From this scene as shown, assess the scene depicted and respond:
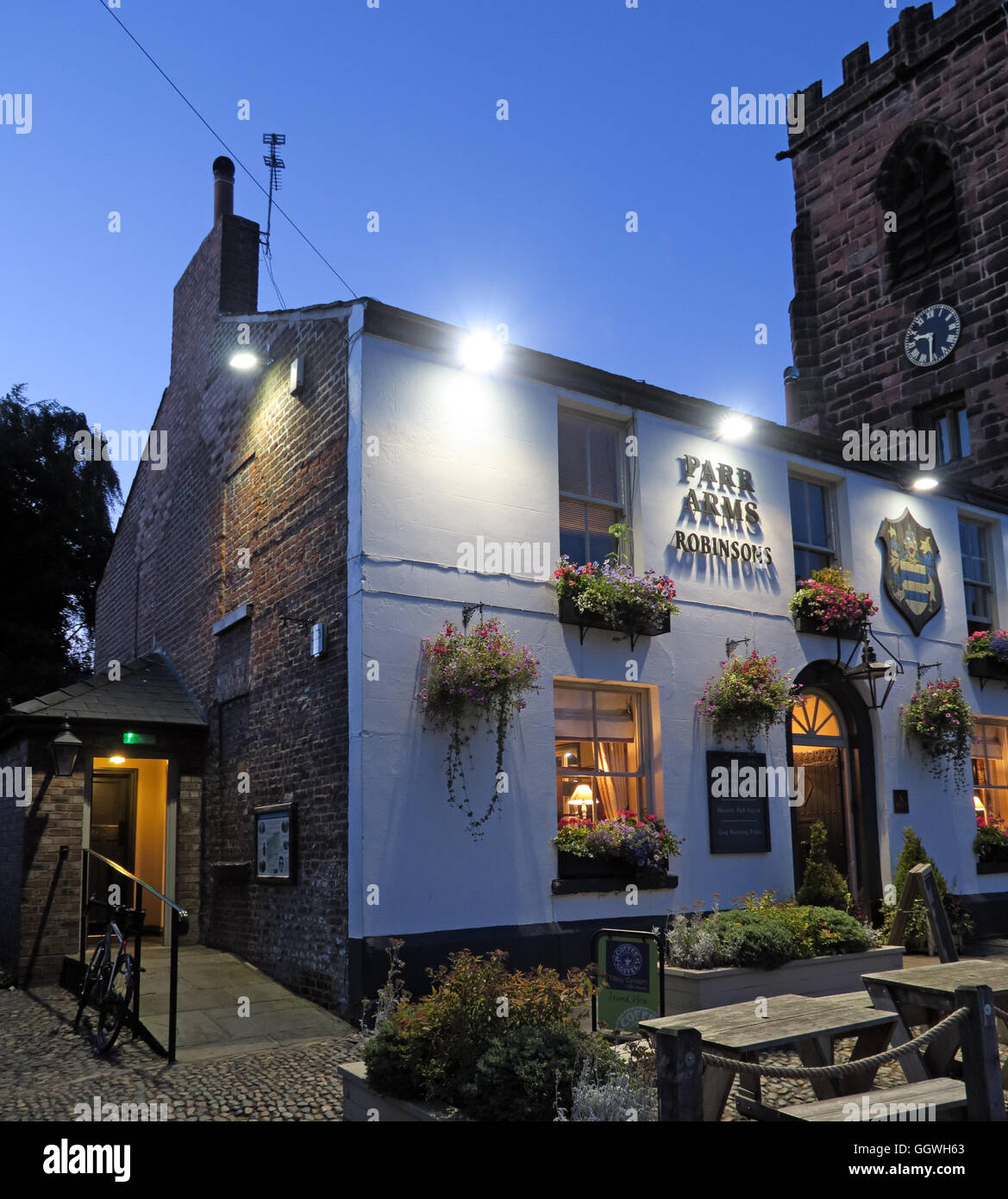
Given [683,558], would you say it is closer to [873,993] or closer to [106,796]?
[873,993]

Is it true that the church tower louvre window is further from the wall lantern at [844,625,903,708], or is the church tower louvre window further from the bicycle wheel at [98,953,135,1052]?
the bicycle wheel at [98,953,135,1052]

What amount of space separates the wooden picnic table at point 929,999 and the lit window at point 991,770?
8.12 m

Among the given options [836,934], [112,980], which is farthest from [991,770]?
[112,980]

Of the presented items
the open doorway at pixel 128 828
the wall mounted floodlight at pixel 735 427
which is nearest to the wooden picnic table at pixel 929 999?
the wall mounted floodlight at pixel 735 427

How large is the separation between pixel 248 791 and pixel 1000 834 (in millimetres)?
9698

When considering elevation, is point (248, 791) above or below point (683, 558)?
below

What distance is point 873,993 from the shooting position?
6.25m

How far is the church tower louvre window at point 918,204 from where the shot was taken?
19062 millimetres

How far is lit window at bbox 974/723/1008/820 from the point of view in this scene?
565 inches

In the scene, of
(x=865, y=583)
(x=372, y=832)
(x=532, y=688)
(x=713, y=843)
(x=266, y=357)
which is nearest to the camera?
(x=372, y=832)

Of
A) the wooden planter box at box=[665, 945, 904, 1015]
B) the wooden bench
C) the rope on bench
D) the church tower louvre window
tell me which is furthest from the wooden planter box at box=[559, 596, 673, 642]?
the church tower louvre window

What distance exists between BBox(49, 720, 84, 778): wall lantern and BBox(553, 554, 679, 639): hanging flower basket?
205 inches

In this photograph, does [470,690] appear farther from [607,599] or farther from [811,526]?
[811,526]
